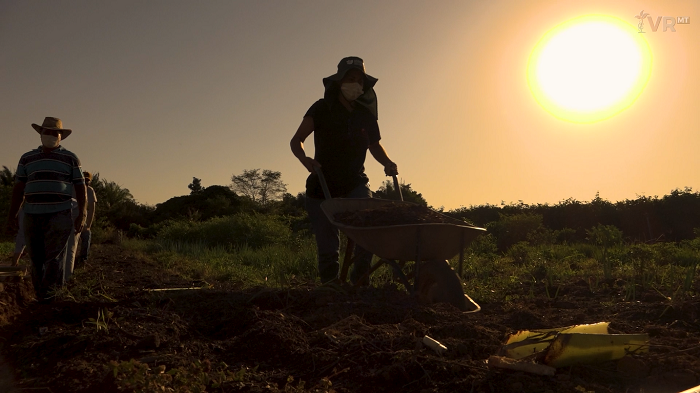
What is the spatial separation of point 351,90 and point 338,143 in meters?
0.42

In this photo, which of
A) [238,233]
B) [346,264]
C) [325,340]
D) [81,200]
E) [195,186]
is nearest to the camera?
[325,340]

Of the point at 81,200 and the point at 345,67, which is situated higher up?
the point at 345,67

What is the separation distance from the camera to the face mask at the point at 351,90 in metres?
4.32

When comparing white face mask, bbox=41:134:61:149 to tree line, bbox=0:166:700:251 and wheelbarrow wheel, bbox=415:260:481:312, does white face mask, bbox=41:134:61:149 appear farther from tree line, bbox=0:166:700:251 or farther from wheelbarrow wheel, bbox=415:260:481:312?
tree line, bbox=0:166:700:251

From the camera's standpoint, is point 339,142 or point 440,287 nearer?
point 440,287

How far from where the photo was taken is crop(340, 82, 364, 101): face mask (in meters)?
4.32

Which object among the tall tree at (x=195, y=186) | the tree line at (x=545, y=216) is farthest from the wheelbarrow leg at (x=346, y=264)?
the tall tree at (x=195, y=186)

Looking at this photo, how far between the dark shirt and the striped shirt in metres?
1.98

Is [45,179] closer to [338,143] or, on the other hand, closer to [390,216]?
[338,143]

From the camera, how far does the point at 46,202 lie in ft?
14.5

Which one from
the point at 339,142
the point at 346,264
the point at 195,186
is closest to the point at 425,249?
the point at 346,264

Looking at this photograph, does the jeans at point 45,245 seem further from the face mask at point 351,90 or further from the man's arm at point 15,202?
the face mask at point 351,90

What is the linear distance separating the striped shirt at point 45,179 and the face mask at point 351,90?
2328 millimetres

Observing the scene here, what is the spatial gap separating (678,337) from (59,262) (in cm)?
437
